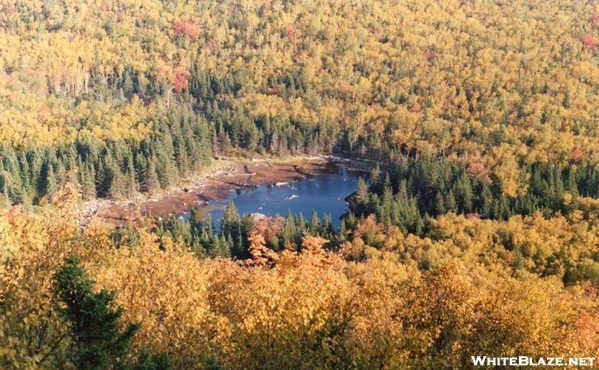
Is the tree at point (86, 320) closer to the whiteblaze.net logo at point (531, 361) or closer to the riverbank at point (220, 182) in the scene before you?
the whiteblaze.net logo at point (531, 361)

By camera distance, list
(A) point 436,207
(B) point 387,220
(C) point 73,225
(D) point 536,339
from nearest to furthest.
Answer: (C) point 73,225 → (D) point 536,339 → (B) point 387,220 → (A) point 436,207

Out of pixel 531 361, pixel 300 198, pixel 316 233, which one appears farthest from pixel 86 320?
pixel 300 198

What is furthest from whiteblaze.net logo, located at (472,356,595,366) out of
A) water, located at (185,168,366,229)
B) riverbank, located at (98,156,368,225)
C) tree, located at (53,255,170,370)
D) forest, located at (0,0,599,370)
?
riverbank, located at (98,156,368,225)

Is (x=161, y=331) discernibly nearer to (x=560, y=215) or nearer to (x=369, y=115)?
(x=560, y=215)

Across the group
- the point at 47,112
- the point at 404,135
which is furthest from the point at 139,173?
the point at 404,135

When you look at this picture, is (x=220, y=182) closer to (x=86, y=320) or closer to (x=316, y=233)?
(x=316, y=233)

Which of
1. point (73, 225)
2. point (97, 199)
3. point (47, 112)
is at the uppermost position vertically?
point (73, 225)
